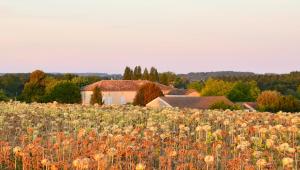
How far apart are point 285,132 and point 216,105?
58074 mm

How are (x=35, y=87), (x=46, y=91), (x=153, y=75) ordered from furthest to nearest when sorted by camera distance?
(x=153, y=75) < (x=35, y=87) < (x=46, y=91)

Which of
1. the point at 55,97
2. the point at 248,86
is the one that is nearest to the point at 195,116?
the point at 55,97

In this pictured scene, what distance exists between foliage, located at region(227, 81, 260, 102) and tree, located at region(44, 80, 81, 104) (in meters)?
44.5

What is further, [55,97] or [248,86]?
[248,86]

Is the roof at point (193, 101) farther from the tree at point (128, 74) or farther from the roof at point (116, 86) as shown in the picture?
the tree at point (128, 74)

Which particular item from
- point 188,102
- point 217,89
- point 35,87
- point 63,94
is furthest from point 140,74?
point 188,102

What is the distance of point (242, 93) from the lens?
13938 cm

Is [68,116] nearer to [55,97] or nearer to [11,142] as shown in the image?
[11,142]

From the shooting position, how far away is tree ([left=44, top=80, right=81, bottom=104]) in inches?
3900

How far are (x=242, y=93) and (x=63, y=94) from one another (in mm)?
52767

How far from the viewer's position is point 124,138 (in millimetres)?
15898

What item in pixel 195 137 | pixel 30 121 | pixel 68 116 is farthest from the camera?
pixel 68 116

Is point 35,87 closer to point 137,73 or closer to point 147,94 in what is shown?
point 147,94

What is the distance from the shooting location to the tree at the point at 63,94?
99.1m
